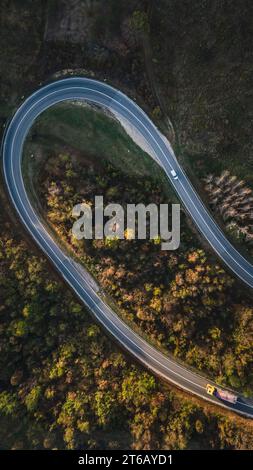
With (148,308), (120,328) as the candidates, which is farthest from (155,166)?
(120,328)

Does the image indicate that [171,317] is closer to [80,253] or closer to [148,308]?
[148,308]

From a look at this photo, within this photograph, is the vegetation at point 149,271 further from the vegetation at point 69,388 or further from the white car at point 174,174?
the vegetation at point 69,388

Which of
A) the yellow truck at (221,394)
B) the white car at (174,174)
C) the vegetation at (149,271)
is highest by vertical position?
the white car at (174,174)

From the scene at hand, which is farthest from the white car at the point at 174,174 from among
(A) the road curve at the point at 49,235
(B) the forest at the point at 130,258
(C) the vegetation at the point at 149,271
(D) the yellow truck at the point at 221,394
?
(D) the yellow truck at the point at 221,394
